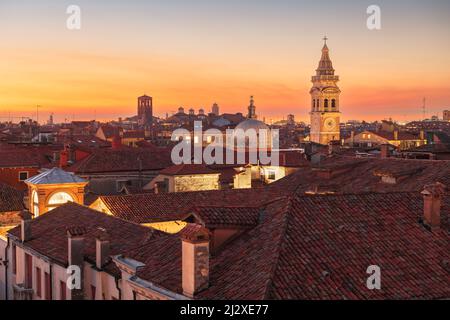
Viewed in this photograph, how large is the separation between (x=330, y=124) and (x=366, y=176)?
257ft

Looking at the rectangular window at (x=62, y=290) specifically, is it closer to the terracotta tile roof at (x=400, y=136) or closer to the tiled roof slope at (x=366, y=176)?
the tiled roof slope at (x=366, y=176)

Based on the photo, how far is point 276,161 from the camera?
45.9 meters

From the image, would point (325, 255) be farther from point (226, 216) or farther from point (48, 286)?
point (48, 286)

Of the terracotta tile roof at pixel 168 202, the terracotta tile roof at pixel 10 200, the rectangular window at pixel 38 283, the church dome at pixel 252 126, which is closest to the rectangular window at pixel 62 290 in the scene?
the rectangular window at pixel 38 283

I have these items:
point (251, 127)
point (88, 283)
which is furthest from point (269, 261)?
point (251, 127)

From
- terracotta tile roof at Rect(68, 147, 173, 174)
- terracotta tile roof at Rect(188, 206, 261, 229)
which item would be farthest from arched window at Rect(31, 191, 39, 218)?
terracotta tile roof at Rect(68, 147, 173, 174)

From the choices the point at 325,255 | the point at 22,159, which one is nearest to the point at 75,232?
the point at 325,255

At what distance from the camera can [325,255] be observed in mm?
13070

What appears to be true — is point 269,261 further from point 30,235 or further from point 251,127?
point 251,127

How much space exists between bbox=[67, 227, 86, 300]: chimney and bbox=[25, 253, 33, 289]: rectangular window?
144 inches

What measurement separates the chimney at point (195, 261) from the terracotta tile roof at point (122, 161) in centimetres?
3138

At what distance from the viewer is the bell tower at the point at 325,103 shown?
338ft

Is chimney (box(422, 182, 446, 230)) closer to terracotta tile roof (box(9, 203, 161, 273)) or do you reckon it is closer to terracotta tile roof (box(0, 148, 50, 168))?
terracotta tile roof (box(9, 203, 161, 273))

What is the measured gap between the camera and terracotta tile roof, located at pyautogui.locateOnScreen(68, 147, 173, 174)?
4409 cm
